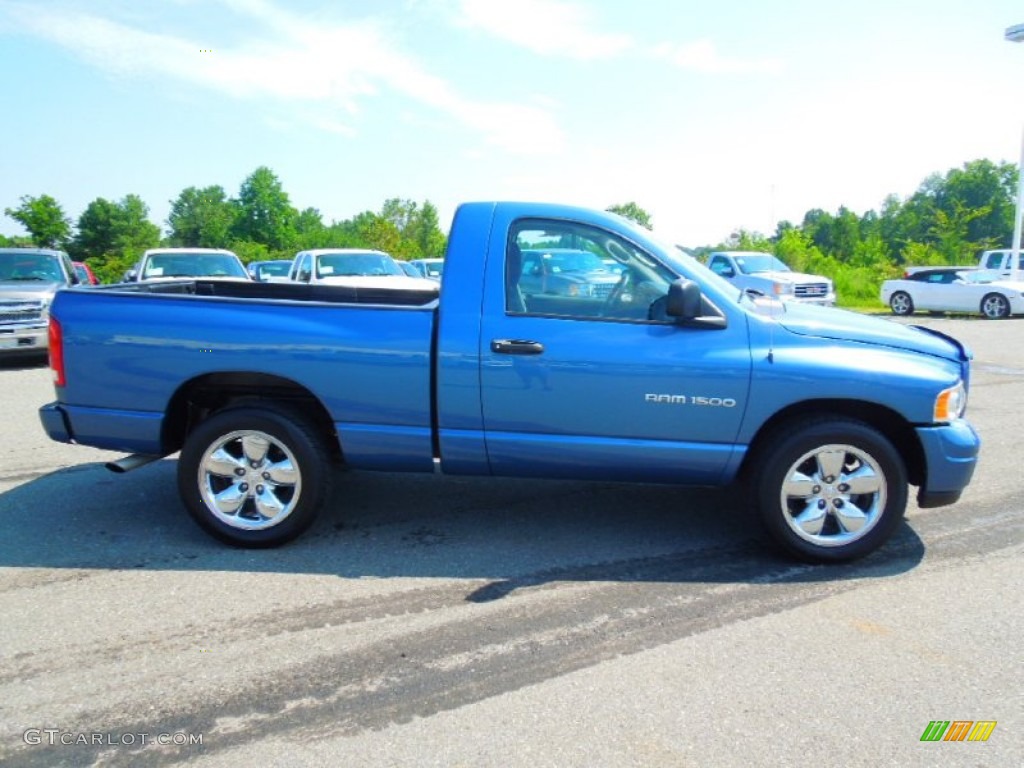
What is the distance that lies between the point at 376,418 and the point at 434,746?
193 centimetres

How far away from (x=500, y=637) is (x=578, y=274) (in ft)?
6.34

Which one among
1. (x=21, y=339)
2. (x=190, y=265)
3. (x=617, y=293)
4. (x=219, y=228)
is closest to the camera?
(x=617, y=293)

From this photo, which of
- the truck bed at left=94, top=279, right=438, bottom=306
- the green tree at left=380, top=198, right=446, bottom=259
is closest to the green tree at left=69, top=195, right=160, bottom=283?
the green tree at left=380, top=198, right=446, bottom=259

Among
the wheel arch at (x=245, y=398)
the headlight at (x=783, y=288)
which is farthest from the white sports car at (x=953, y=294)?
the wheel arch at (x=245, y=398)

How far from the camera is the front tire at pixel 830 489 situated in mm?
3893

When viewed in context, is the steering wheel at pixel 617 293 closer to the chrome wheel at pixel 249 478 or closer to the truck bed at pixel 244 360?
the truck bed at pixel 244 360

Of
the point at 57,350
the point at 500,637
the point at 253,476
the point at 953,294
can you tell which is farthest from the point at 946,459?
the point at 953,294

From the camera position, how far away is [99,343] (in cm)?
414

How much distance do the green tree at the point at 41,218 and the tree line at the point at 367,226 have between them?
0.08 meters

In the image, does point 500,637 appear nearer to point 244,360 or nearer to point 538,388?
point 538,388

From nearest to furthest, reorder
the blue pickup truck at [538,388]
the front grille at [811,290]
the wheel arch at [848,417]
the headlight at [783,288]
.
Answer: the blue pickup truck at [538,388] → the wheel arch at [848,417] → the headlight at [783,288] → the front grille at [811,290]

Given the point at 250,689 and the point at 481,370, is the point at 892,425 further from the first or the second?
the point at 250,689

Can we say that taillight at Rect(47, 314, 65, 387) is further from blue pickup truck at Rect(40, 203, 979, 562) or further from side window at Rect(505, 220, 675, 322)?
side window at Rect(505, 220, 675, 322)

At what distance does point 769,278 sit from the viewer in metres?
19.7
